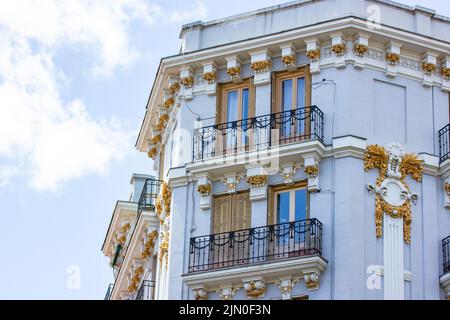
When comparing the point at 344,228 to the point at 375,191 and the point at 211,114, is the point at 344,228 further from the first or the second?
the point at 211,114

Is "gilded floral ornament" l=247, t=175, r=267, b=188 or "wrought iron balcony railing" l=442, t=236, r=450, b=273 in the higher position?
"gilded floral ornament" l=247, t=175, r=267, b=188

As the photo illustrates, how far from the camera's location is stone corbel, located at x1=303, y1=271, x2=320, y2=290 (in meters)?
42.1

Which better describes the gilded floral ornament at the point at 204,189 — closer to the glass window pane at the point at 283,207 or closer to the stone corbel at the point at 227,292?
the glass window pane at the point at 283,207

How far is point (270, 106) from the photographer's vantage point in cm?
4538

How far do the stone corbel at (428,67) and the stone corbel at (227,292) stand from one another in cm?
794

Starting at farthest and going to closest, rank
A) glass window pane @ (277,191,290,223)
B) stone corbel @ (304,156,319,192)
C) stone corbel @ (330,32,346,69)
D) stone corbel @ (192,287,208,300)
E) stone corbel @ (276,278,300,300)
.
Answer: stone corbel @ (330,32,346,69) → glass window pane @ (277,191,290,223) → stone corbel @ (304,156,319,192) → stone corbel @ (192,287,208,300) → stone corbel @ (276,278,300,300)

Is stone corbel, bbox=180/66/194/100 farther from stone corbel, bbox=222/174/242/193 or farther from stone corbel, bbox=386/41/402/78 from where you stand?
stone corbel, bbox=386/41/402/78

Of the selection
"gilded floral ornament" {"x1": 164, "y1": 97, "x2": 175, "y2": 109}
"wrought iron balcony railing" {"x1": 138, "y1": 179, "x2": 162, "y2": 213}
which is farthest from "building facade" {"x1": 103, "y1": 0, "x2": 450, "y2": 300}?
"wrought iron balcony railing" {"x1": 138, "y1": 179, "x2": 162, "y2": 213}

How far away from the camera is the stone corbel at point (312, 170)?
143 ft

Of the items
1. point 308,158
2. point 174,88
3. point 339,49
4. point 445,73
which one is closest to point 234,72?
point 174,88

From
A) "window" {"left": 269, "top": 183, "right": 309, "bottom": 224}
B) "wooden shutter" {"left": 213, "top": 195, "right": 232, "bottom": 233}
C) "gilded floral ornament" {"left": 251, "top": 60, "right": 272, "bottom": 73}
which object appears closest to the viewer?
"window" {"left": 269, "top": 183, "right": 309, "bottom": 224}

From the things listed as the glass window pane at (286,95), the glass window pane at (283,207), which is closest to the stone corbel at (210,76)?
the glass window pane at (286,95)

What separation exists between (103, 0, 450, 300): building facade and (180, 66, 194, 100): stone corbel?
0.09ft

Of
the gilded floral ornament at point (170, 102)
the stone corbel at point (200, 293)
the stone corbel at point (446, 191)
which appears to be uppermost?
the gilded floral ornament at point (170, 102)
